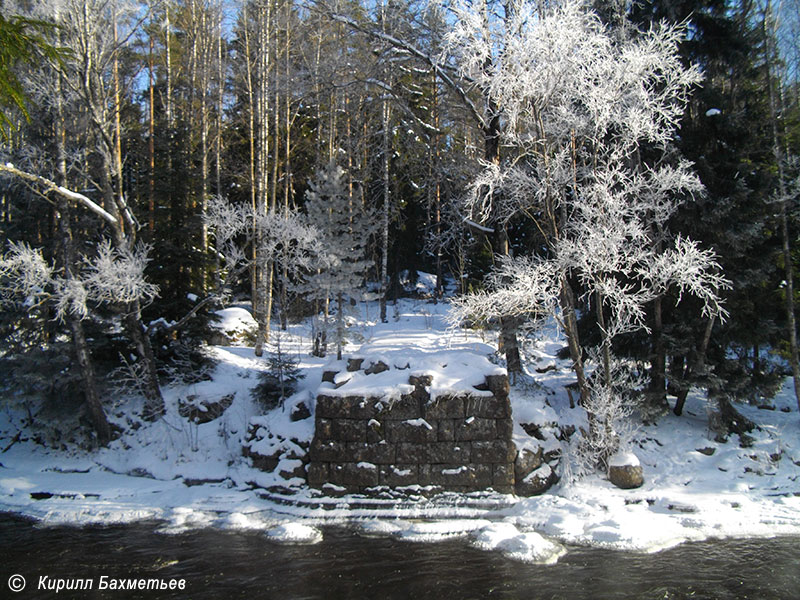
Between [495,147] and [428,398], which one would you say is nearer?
[428,398]

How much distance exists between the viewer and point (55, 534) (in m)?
7.55

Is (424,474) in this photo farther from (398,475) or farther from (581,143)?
(581,143)

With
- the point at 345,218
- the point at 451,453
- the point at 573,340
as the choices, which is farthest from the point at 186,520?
the point at 345,218

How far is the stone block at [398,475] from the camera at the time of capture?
880 centimetres

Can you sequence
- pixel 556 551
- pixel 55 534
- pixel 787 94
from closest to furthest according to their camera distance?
pixel 556 551, pixel 55 534, pixel 787 94

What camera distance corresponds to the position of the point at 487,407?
29.2ft

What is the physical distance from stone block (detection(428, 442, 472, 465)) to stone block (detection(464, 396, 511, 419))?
Answer: 21.2 inches

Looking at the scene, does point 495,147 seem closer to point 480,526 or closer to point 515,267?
point 515,267

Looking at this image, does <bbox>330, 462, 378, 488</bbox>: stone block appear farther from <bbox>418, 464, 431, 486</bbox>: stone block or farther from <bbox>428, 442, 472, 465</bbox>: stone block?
<bbox>428, 442, 472, 465</bbox>: stone block

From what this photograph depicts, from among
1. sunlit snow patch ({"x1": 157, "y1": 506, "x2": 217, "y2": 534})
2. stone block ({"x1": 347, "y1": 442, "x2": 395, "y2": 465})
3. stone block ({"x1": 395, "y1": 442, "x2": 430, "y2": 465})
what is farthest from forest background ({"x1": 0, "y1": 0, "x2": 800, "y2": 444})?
sunlit snow patch ({"x1": 157, "y1": 506, "x2": 217, "y2": 534})

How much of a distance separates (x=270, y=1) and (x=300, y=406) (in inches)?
487

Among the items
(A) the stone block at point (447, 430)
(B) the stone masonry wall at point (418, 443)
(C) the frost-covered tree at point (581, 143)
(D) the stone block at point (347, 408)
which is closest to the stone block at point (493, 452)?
(B) the stone masonry wall at point (418, 443)

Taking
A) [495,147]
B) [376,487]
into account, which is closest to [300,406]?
[376,487]

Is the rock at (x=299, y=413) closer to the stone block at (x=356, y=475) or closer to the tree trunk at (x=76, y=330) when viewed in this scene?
the stone block at (x=356, y=475)
